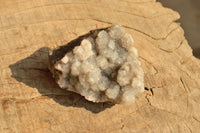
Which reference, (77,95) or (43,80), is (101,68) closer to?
(77,95)

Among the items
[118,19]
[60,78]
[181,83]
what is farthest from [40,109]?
[181,83]

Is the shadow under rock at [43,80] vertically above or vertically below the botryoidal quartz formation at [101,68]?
below

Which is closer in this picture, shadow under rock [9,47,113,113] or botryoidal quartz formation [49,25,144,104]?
botryoidal quartz formation [49,25,144,104]

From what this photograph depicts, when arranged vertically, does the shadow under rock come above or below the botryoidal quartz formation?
below

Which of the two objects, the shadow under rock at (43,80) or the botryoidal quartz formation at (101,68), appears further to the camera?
the shadow under rock at (43,80)

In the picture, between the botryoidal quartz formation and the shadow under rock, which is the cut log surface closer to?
the shadow under rock

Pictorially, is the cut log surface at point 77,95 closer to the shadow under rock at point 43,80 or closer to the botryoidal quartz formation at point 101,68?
the shadow under rock at point 43,80

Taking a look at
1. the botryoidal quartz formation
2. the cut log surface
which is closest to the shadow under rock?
the cut log surface

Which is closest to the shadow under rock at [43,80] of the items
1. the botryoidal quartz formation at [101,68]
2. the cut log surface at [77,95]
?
the cut log surface at [77,95]
